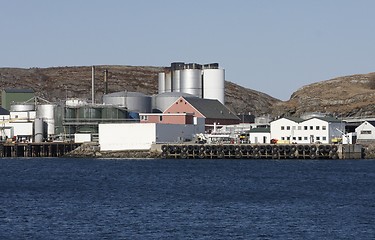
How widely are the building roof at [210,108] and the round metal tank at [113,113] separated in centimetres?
947

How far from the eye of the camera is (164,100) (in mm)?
120938

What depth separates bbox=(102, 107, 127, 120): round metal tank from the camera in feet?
352

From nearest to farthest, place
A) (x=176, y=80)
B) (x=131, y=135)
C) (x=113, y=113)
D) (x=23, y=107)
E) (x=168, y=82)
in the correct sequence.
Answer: (x=131, y=135) → (x=113, y=113) → (x=23, y=107) → (x=176, y=80) → (x=168, y=82)

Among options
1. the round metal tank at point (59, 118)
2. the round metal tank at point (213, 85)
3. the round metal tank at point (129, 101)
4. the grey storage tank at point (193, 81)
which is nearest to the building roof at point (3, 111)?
the round metal tank at point (59, 118)

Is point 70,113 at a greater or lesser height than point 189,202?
greater

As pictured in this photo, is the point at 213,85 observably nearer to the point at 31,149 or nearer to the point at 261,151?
the point at 31,149

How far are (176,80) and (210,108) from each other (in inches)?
578

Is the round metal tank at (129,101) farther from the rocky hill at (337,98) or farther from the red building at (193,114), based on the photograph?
the rocky hill at (337,98)

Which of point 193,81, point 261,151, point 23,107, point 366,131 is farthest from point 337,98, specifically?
point 23,107

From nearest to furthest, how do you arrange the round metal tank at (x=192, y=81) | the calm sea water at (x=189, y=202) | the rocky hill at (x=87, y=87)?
1. the calm sea water at (x=189, y=202)
2. the round metal tank at (x=192, y=81)
3. the rocky hill at (x=87, y=87)

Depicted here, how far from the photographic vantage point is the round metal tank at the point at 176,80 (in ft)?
428

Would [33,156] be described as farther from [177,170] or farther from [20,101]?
[177,170]

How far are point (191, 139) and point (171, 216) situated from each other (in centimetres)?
6137

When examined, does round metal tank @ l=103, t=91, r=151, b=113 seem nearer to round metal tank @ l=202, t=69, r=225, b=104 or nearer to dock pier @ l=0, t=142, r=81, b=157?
dock pier @ l=0, t=142, r=81, b=157
